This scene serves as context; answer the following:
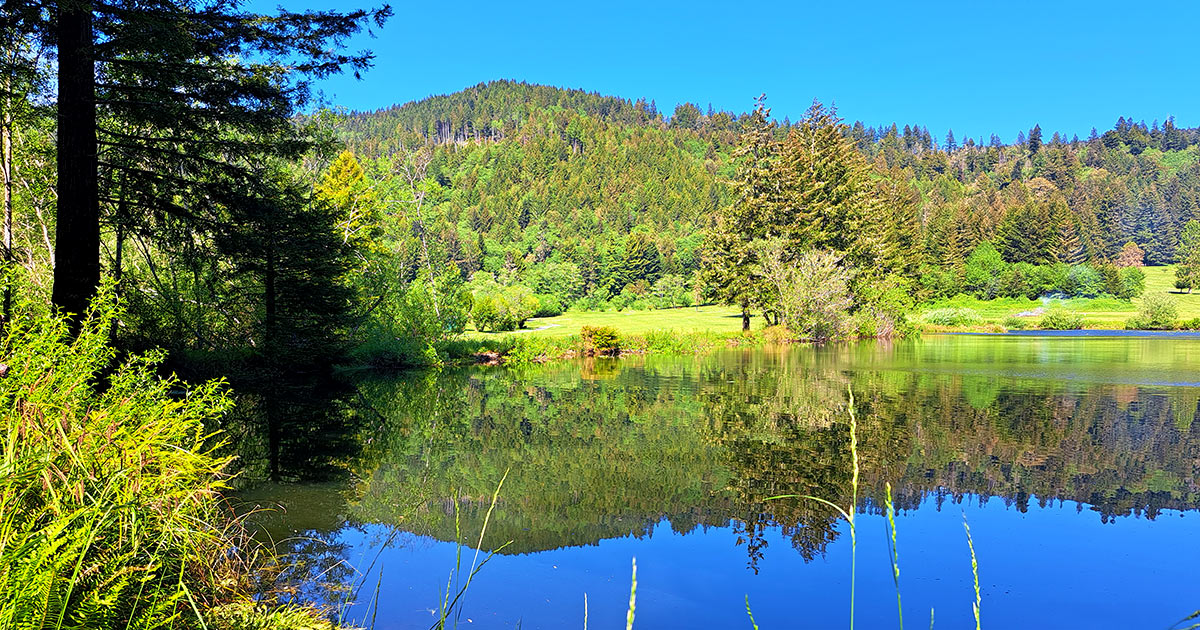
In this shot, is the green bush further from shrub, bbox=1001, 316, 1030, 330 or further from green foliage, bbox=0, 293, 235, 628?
shrub, bbox=1001, 316, 1030, 330

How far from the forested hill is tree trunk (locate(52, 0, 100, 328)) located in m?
49.8

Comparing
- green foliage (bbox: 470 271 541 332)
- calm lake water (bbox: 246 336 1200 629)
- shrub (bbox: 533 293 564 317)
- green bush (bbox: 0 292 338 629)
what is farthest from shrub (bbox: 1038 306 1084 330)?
green bush (bbox: 0 292 338 629)

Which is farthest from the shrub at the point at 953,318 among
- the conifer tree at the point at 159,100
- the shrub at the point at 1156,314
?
the conifer tree at the point at 159,100

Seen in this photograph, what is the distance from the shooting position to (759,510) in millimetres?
6750

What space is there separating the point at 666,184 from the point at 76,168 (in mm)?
109595

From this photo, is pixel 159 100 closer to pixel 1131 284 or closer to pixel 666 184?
pixel 1131 284

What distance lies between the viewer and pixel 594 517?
261 inches

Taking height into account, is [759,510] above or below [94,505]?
below

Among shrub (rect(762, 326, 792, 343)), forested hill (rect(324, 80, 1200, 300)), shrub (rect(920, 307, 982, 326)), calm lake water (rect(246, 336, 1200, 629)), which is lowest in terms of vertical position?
calm lake water (rect(246, 336, 1200, 629))

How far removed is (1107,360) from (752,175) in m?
22.7

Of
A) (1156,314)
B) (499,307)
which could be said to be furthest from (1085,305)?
(499,307)

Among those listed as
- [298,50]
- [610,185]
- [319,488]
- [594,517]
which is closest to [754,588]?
[594,517]

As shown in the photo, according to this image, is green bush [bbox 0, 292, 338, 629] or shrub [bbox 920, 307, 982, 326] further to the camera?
shrub [bbox 920, 307, 982, 326]

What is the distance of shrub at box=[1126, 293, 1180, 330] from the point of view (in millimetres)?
42934
